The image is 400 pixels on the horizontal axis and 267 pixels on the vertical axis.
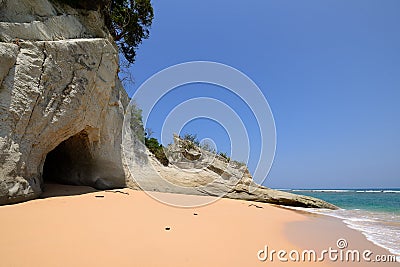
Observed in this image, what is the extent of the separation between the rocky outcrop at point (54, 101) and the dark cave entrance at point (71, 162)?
4 cm

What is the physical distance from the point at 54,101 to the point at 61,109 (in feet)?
0.89

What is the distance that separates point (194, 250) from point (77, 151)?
24.2 feet

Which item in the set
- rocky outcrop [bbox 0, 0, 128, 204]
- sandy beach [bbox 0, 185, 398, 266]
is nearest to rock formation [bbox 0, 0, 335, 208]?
rocky outcrop [bbox 0, 0, 128, 204]

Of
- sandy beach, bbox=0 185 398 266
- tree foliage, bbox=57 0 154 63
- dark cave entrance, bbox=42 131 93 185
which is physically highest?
tree foliage, bbox=57 0 154 63

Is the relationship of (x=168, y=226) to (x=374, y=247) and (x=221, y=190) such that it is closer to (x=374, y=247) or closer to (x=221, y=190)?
(x=374, y=247)

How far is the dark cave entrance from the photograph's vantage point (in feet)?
27.2

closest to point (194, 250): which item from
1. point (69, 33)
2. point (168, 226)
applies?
point (168, 226)

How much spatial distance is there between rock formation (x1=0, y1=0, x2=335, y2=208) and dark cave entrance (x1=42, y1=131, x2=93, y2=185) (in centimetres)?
4

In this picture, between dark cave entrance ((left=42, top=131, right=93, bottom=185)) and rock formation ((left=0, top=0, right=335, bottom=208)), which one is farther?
dark cave entrance ((left=42, top=131, right=93, bottom=185))

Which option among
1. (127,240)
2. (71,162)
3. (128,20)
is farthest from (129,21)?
(127,240)

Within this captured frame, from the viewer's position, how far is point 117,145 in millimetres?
9375

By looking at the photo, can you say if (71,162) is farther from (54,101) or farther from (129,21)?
(129,21)

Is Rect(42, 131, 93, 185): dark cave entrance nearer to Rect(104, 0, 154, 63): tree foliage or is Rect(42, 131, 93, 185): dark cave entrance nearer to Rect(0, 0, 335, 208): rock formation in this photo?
Rect(0, 0, 335, 208): rock formation

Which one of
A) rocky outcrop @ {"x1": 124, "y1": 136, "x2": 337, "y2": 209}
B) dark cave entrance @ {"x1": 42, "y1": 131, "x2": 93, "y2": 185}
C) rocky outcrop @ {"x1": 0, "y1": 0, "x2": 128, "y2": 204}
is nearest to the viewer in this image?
rocky outcrop @ {"x1": 0, "y1": 0, "x2": 128, "y2": 204}
